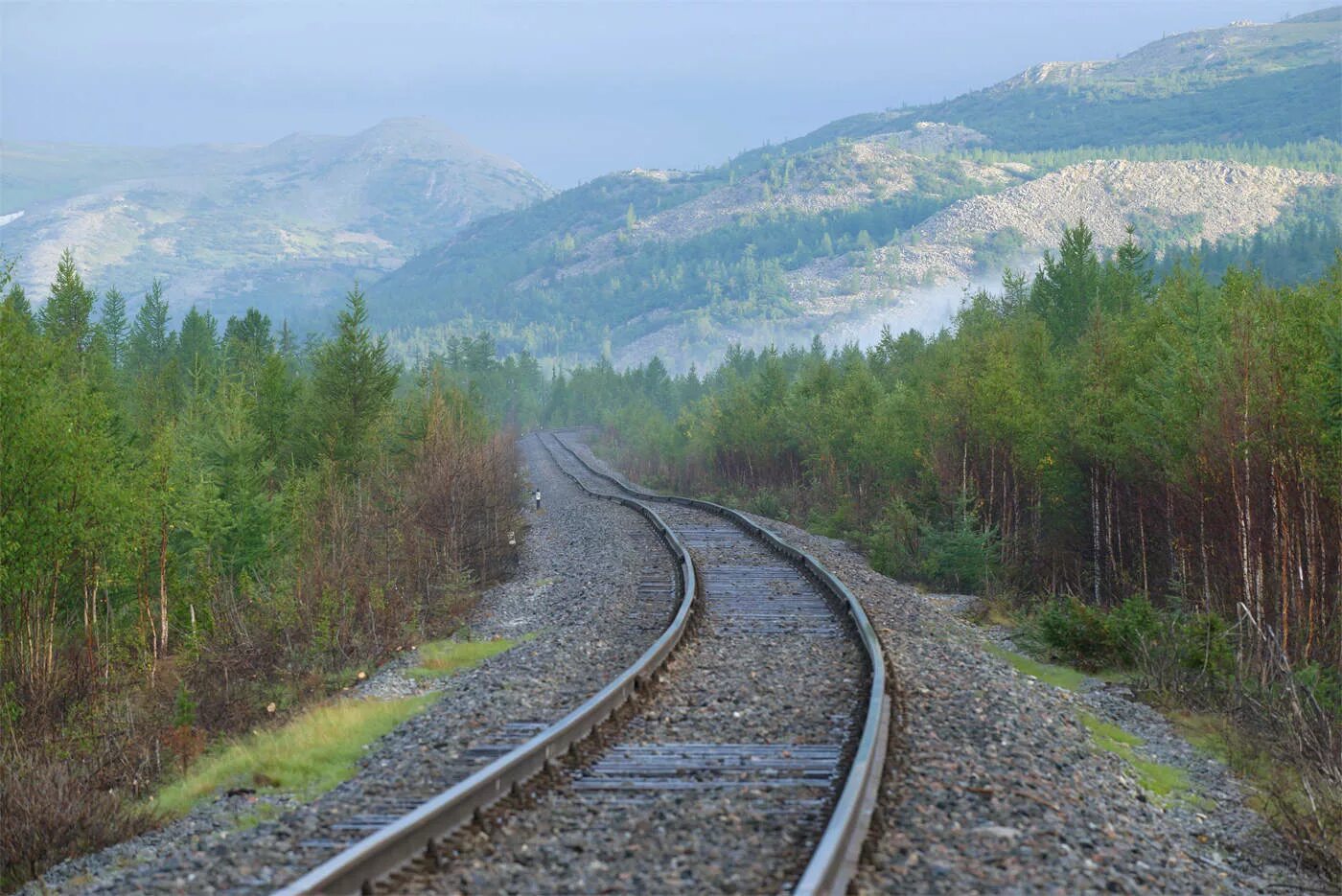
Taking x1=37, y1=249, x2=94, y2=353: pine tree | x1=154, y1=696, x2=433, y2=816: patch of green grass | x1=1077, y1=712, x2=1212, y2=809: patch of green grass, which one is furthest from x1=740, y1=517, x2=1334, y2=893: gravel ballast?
x1=37, y1=249, x2=94, y2=353: pine tree

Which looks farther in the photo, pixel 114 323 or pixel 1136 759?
pixel 114 323

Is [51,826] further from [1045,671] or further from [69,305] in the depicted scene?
[69,305]

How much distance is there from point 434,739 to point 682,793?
2589mm

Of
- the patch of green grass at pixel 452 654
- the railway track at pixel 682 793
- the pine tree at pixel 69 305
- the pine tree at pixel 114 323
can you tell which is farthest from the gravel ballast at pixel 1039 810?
the pine tree at pixel 114 323

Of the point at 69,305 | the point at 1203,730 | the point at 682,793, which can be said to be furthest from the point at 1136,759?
the point at 69,305

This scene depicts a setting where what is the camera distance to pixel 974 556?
24484 millimetres

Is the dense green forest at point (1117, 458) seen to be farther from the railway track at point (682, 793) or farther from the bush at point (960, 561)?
the railway track at point (682, 793)

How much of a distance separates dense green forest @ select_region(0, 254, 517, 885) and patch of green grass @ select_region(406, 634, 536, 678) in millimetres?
852

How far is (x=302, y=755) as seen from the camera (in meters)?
9.57

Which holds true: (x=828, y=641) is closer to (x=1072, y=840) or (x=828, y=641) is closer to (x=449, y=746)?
(x=449, y=746)

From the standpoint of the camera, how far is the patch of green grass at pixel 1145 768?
9164 millimetres

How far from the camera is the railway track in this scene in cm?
585

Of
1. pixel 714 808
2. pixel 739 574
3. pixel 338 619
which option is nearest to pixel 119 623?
pixel 338 619

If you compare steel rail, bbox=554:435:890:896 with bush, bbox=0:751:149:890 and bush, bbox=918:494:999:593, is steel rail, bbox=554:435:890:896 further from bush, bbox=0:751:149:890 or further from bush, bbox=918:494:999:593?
bush, bbox=918:494:999:593
